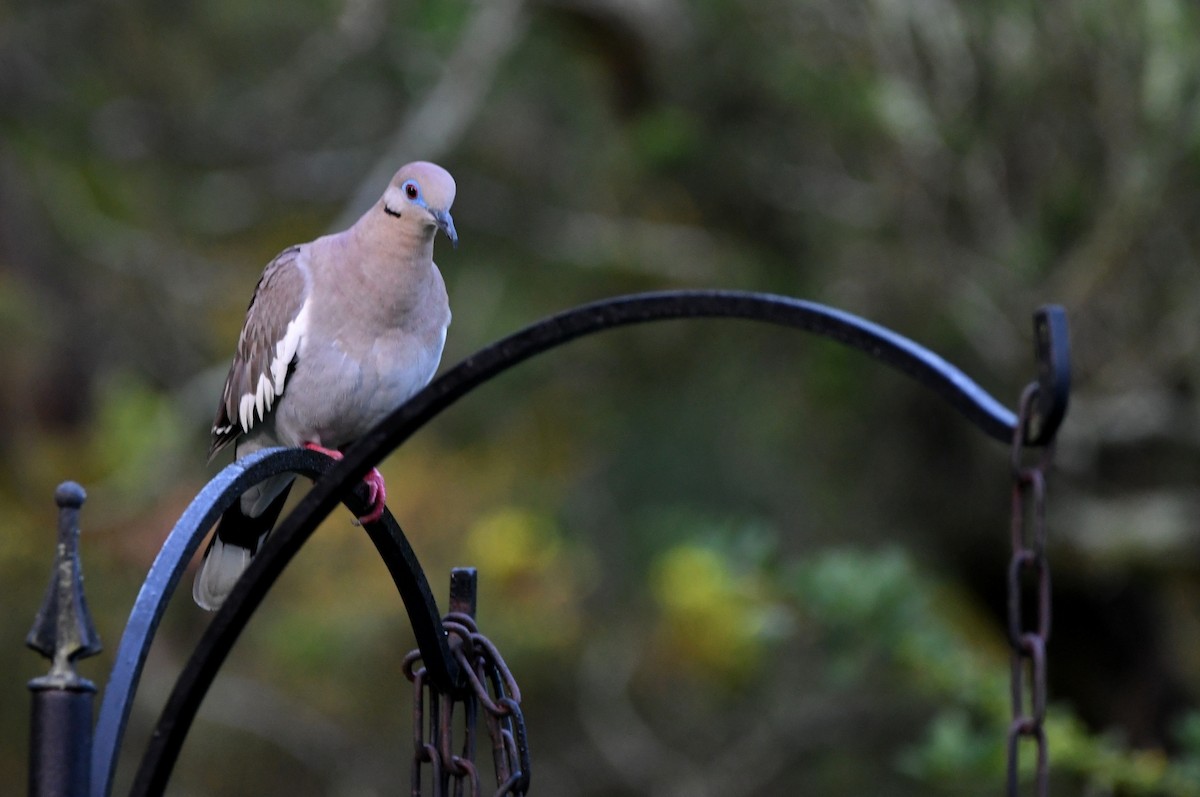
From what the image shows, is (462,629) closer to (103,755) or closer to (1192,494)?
(103,755)

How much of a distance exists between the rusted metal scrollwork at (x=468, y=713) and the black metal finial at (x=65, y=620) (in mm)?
559

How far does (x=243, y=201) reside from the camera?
5414 mm

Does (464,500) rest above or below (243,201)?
below

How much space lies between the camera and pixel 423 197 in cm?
179

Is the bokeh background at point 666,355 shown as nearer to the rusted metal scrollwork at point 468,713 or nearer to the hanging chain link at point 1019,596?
the rusted metal scrollwork at point 468,713

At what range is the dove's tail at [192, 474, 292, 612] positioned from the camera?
1.88m

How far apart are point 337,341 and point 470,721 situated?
62 centimetres

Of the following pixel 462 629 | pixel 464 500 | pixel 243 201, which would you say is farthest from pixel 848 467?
pixel 462 629

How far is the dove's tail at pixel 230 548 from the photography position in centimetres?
188

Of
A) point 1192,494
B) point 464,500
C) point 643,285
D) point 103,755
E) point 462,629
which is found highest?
point 643,285

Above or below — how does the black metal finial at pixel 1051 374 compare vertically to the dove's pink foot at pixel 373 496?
below

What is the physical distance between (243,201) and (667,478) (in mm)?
2556

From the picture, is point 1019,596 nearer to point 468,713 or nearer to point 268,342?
point 468,713

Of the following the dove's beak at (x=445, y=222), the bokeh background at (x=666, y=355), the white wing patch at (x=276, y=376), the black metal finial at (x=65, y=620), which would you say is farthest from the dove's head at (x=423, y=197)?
the bokeh background at (x=666, y=355)
